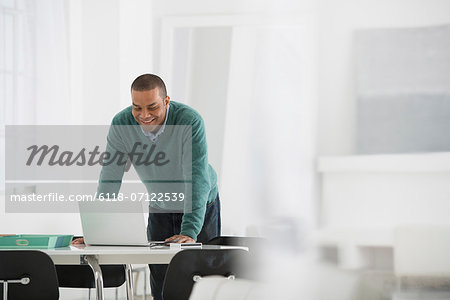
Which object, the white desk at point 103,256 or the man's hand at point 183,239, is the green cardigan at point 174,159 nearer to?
the man's hand at point 183,239

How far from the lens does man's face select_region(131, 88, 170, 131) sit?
2.21 metres

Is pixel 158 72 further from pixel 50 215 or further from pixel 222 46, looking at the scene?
pixel 50 215

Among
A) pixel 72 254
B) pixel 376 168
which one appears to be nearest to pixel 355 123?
pixel 376 168

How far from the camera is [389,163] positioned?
0.57m

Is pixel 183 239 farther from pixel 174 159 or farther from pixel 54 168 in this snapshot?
pixel 54 168

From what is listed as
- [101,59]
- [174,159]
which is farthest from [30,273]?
[101,59]

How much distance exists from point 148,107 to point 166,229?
52cm

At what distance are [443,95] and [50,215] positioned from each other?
3.49 metres

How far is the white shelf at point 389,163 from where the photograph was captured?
56cm

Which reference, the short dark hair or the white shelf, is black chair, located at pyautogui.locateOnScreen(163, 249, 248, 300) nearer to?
the short dark hair

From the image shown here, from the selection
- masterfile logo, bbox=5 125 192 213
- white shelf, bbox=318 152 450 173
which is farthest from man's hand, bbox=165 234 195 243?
white shelf, bbox=318 152 450 173

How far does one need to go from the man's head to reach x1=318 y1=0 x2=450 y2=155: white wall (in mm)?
1637

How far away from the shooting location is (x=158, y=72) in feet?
13.5

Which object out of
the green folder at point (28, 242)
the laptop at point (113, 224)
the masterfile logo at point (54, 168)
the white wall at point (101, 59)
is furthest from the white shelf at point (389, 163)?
the white wall at point (101, 59)
